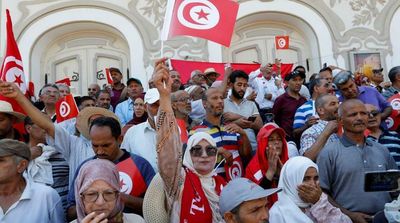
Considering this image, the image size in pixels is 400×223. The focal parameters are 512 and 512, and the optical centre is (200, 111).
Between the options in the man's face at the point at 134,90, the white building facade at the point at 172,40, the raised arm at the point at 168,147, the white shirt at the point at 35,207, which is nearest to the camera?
the raised arm at the point at 168,147

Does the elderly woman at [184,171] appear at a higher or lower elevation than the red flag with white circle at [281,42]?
lower

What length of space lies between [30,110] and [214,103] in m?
1.65

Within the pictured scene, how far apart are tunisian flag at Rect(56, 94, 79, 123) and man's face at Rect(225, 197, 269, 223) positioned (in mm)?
2991

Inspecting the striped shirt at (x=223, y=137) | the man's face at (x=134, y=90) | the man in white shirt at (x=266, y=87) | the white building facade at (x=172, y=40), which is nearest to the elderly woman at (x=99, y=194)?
the striped shirt at (x=223, y=137)

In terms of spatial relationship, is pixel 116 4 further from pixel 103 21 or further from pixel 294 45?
pixel 294 45

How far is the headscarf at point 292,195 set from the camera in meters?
3.19

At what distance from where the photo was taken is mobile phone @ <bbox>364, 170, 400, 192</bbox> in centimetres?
241

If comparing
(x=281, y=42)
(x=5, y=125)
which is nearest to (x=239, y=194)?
(x=5, y=125)

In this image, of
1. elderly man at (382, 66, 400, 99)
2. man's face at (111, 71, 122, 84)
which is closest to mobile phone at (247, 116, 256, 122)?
elderly man at (382, 66, 400, 99)

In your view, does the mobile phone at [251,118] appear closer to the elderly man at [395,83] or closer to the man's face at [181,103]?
the man's face at [181,103]

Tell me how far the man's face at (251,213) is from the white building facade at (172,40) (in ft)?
26.9

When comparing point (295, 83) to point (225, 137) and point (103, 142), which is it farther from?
point (103, 142)

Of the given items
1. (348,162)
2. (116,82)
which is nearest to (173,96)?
(348,162)

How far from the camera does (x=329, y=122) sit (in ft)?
14.3
